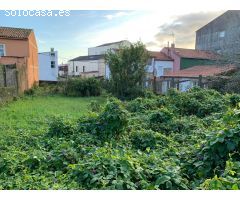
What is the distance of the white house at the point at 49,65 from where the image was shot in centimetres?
2617

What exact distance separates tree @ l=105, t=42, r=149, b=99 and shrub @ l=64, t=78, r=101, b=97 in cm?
401

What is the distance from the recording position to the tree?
1205 centimetres

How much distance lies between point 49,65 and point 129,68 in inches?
643

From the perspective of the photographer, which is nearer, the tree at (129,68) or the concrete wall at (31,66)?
the tree at (129,68)

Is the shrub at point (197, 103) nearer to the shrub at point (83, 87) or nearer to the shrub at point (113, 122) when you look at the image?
the shrub at point (113, 122)

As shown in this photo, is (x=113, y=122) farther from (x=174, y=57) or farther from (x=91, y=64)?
(x=91, y=64)

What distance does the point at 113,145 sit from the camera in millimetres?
3936

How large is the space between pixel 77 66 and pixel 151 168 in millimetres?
34739

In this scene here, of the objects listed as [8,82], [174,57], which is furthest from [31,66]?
[174,57]

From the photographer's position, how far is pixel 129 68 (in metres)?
12.1

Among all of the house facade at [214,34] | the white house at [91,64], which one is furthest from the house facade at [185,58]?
the white house at [91,64]

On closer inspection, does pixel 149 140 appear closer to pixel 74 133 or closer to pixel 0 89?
pixel 74 133

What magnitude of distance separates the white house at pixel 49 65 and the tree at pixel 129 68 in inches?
604

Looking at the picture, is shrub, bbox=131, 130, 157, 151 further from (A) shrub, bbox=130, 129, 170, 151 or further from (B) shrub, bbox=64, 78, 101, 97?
(B) shrub, bbox=64, 78, 101, 97
